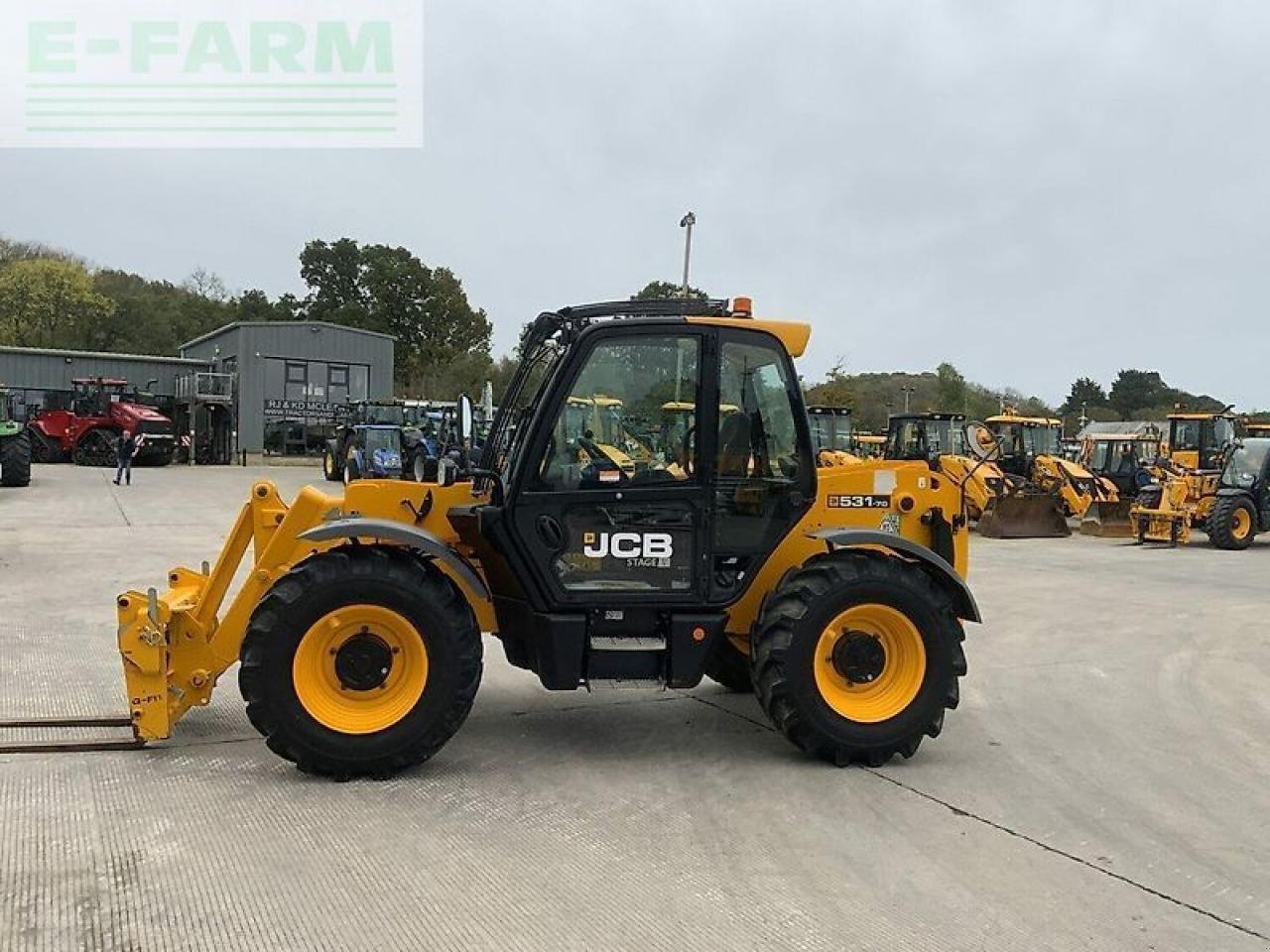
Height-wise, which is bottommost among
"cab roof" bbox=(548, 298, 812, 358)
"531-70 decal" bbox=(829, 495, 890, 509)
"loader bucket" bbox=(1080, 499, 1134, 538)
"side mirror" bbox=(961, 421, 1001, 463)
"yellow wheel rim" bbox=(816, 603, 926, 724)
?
"loader bucket" bbox=(1080, 499, 1134, 538)

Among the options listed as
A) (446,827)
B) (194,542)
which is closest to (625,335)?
(446,827)

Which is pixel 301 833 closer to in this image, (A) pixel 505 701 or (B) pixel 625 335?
(A) pixel 505 701

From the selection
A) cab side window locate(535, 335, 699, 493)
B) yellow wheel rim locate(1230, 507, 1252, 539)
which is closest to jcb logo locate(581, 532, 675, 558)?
cab side window locate(535, 335, 699, 493)

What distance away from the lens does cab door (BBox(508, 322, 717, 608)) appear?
5.03 meters

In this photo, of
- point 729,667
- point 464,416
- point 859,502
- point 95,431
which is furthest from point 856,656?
point 95,431

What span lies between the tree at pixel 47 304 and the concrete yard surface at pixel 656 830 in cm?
5560

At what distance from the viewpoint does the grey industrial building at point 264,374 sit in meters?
41.4

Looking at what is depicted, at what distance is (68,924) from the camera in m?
3.32

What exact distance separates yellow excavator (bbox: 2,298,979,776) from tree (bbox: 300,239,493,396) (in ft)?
180

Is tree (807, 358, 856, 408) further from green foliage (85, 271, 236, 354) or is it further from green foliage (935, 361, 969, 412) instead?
green foliage (85, 271, 236, 354)

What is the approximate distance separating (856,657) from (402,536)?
7.56 ft

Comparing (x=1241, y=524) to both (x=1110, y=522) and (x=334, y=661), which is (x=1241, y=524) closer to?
(x=1110, y=522)

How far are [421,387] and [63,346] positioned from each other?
19272 mm

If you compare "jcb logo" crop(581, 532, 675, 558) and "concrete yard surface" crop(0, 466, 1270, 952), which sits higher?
"jcb logo" crop(581, 532, 675, 558)
